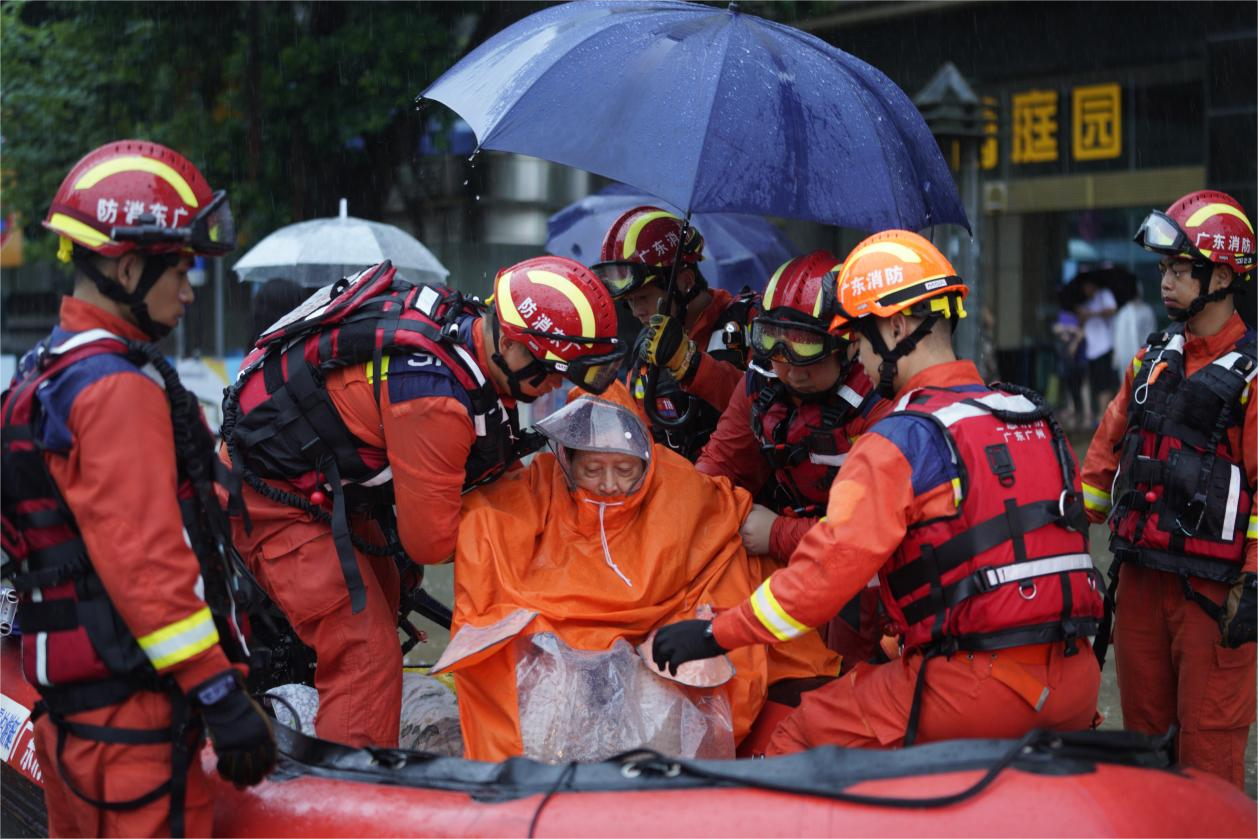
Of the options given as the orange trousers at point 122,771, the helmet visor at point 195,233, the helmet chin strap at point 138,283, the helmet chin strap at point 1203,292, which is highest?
the helmet visor at point 195,233

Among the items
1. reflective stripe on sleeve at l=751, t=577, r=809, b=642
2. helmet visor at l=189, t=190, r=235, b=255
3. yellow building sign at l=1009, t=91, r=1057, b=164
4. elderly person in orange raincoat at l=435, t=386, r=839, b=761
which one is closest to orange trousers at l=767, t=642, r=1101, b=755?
reflective stripe on sleeve at l=751, t=577, r=809, b=642

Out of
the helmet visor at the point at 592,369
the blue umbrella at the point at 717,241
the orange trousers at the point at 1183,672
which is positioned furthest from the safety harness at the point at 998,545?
the blue umbrella at the point at 717,241

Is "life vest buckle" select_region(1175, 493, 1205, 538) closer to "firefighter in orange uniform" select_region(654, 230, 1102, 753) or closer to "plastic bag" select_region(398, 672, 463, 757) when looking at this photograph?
"firefighter in orange uniform" select_region(654, 230, 1102, 753)

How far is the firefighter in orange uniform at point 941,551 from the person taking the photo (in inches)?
120

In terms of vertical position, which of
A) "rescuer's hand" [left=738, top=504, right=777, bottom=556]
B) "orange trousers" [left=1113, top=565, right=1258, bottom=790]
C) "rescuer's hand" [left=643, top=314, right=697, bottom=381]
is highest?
"rescuer's hand" [left=643, top=314, right=697, bottom=381]

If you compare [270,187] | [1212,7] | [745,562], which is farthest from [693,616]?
[1212,7]

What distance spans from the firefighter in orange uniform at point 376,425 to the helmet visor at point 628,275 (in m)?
1.32

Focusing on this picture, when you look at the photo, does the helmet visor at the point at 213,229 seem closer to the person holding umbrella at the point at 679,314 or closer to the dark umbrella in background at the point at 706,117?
the dark umbrella in background at the point at 706,117

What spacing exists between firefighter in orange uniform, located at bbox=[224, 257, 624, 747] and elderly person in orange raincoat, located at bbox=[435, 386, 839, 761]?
176 millimetres

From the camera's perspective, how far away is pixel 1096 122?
13922mm

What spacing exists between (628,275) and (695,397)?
0.53 meters

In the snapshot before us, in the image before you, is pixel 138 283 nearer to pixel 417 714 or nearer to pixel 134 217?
pixel 134 217

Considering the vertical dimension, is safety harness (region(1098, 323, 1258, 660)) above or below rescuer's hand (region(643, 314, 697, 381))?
below

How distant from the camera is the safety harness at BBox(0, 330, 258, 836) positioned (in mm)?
2795
